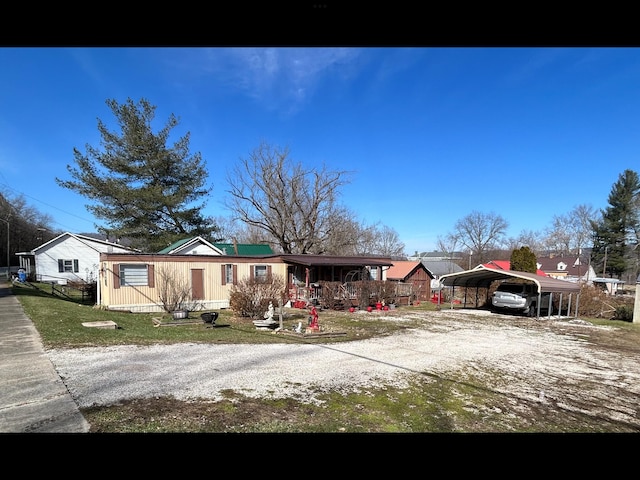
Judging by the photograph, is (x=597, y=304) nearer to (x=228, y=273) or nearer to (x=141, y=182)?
(x=228, y=273)

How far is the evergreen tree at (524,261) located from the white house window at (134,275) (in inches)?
943

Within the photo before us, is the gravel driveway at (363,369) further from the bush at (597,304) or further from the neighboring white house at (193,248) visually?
the neighboring white house at (193,248)

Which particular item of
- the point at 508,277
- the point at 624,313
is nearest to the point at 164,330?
the point at 508,277

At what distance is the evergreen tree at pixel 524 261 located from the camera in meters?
24.1

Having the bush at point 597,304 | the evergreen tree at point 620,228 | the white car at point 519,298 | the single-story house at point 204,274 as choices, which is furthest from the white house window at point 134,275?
the evergreen tree at point 620,228

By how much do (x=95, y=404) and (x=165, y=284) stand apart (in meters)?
13.1

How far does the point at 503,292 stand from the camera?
1753cm

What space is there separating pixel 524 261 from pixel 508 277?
8.67 m

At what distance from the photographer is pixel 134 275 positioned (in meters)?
15.9

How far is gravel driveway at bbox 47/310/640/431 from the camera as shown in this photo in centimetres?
517
